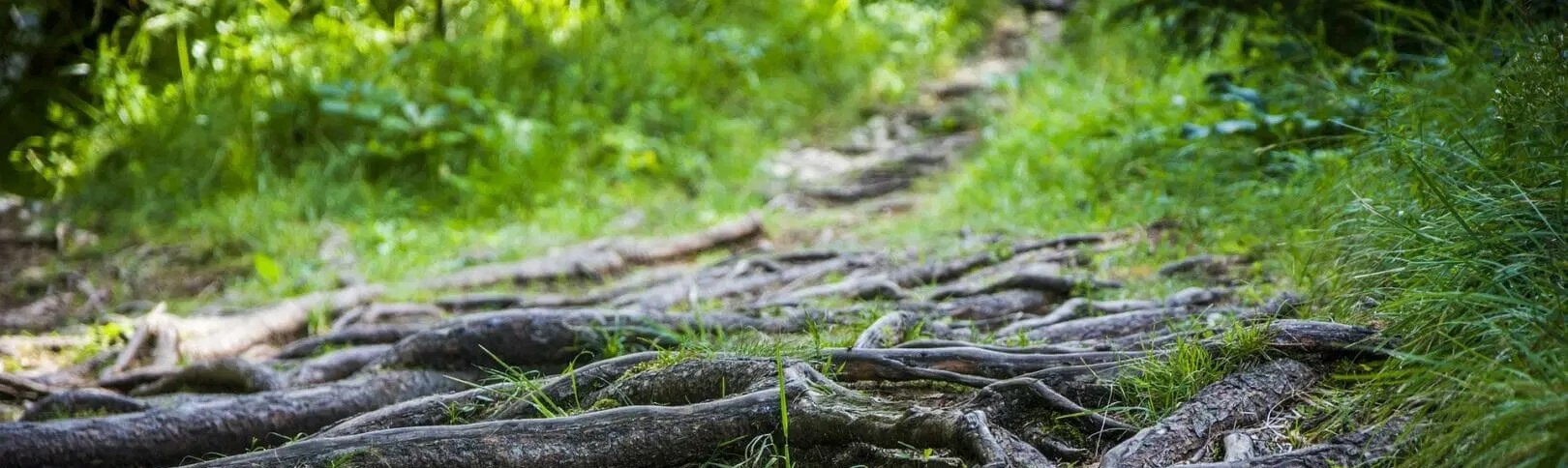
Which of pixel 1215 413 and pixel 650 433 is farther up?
pixel 650 433

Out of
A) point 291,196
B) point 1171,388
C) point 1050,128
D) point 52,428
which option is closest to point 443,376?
point 52,428

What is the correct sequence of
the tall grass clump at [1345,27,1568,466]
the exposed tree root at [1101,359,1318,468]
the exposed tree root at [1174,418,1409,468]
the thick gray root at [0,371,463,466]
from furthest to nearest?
the thick gray root at [0,371,463,466], the exposed tree root at [1101,359,1318,468], the exposed tree root at [1174,418,1409,468], the tall grass clump at [1345,27,1568,466]

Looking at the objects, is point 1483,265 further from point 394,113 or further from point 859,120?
point 859,120

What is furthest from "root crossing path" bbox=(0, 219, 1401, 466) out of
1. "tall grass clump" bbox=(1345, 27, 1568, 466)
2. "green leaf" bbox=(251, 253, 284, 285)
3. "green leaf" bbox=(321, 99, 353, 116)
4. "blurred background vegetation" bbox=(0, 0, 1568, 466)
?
"green leaf" bbox=(321, 99, 353, 116)

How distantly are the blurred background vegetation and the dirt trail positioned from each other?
0.99 ft

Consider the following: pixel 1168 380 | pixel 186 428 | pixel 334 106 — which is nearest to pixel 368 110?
pixel 334 106

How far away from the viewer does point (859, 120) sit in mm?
9641

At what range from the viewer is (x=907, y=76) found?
34.2ft

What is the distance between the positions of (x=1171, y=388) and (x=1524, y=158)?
1.08 meters

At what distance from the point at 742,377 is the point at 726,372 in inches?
2.0

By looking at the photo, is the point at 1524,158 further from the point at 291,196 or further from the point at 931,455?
the point at 291,196

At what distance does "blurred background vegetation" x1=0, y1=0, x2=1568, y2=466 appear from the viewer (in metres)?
2.32

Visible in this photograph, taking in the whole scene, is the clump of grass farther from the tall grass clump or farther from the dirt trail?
the tall grass clump

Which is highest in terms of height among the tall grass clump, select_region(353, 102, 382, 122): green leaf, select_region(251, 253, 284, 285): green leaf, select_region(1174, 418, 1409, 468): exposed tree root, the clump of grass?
select_region(353, 102, 382, 122): green leaf
